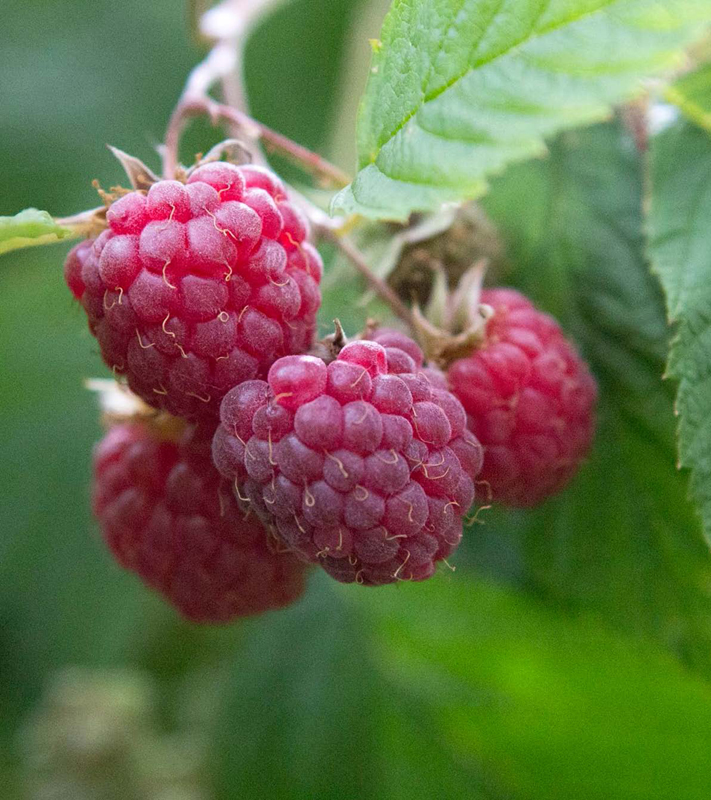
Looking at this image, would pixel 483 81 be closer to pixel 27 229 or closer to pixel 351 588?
pixel 27 229

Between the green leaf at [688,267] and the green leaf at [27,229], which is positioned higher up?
the green leaf at [27,229]

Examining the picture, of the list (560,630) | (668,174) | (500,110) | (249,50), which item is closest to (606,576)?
(560,630)

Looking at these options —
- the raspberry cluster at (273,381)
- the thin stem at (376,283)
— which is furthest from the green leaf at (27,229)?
the thin stem at (376,283)

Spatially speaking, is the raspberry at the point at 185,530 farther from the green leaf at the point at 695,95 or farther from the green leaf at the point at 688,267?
the green leaf at the point at 695,95

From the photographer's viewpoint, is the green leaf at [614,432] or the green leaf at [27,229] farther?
the green leaf at [614,432]

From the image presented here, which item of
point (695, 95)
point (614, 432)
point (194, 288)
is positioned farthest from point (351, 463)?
point (695, 95)
